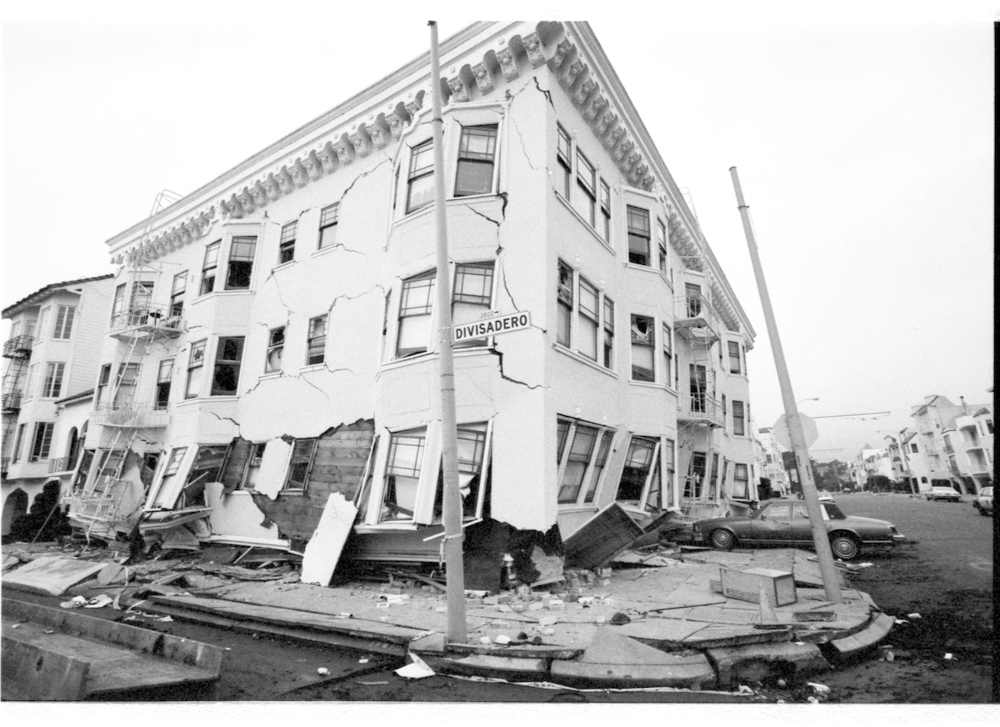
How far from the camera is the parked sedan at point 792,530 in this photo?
39.7 feet

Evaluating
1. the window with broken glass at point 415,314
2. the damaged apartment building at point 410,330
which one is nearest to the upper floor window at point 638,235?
the damaged apartment building at point 410,330

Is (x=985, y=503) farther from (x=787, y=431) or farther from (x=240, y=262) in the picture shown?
(x=240, y=262)

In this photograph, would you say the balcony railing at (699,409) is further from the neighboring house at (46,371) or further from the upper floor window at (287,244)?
the neighboring house at (46,371)

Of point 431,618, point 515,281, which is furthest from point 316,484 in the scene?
point 515,281

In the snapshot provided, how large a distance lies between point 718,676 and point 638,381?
7672mm

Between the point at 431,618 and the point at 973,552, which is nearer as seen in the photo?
the point at 431,618

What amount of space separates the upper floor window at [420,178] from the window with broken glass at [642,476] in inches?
263

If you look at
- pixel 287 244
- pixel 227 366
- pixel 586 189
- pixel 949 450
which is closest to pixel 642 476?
pixel 586 189

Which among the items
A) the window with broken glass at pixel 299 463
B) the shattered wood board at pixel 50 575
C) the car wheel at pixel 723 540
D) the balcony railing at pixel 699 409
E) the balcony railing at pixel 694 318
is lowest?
the shattered wood board at pixel 50 575

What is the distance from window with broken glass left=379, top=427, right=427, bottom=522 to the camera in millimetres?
9047

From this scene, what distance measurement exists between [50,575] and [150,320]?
30.1 ft

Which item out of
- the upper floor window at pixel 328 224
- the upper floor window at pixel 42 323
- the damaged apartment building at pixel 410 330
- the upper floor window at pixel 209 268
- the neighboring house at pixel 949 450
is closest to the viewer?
the damaged apartment building at pixel 410 330

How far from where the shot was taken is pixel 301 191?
14.1 meters

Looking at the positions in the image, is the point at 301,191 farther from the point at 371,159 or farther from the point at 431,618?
the point at 431,618
